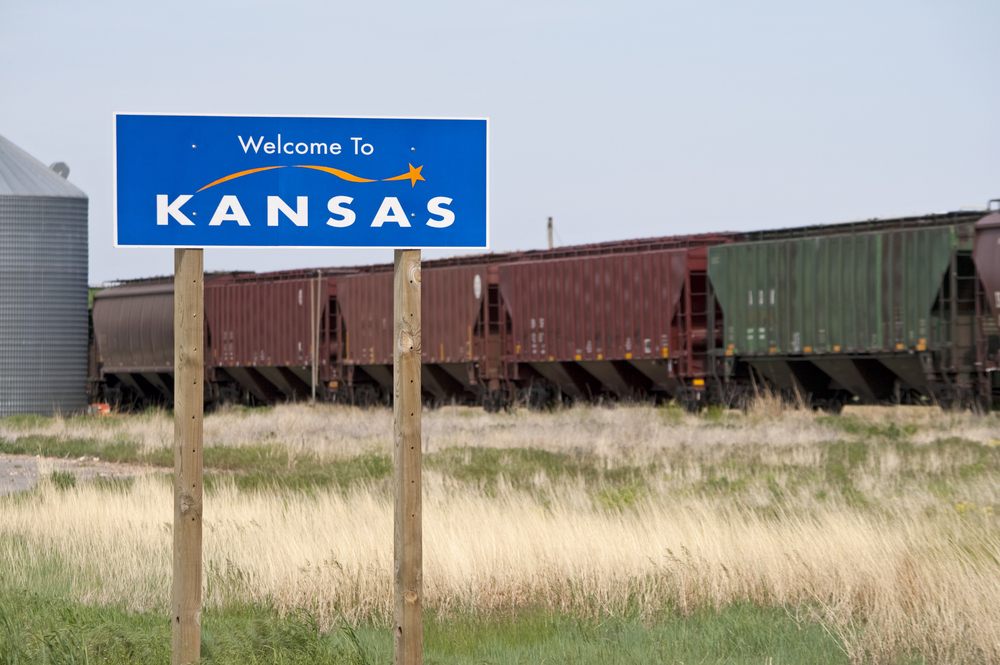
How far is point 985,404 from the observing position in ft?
82.7

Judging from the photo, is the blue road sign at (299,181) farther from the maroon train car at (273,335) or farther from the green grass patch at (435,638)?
the maroon train car at (273,335)

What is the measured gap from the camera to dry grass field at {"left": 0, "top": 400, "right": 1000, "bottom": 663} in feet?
28.1

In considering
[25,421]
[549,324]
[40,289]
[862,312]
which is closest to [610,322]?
[549,324]

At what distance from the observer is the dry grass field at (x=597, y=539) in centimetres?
856

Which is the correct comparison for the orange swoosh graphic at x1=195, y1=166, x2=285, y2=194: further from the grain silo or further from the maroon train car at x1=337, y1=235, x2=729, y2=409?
the grain silo

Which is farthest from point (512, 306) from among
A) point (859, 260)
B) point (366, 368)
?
point (859, 260)

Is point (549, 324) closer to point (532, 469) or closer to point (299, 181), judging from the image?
point (532, 469)

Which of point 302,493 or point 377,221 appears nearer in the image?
point 377,221

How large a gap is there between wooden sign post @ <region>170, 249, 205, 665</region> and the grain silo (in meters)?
29.7

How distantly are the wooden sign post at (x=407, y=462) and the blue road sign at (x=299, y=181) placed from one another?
22cm

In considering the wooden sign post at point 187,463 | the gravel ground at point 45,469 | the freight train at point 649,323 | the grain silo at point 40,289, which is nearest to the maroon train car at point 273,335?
the freight train at point 649,323

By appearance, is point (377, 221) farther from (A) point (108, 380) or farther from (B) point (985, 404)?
(A) point (108, 380)

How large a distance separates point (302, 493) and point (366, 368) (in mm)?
22290

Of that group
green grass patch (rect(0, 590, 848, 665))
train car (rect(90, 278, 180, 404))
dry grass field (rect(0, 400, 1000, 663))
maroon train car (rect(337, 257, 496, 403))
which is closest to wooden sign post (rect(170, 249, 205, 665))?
green grass patch (rect(0, 590, 848, 665))
